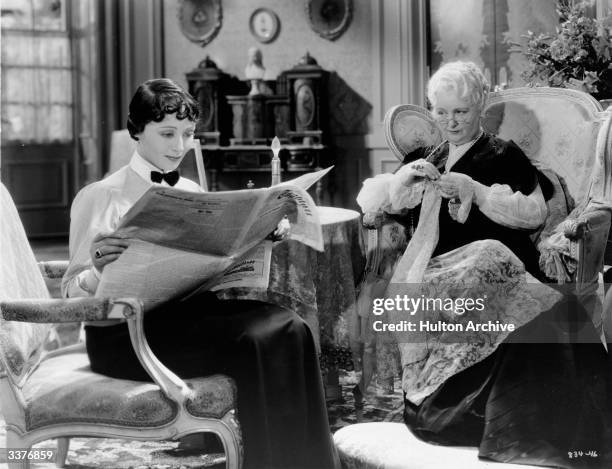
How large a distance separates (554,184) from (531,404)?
0.80 m

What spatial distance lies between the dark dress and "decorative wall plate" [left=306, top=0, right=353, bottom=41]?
198 inches

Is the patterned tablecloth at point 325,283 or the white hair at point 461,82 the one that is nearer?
the white hair at point 461,82

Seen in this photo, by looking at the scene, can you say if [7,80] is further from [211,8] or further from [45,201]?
[211,8]

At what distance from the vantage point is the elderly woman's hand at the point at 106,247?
174 centimetres

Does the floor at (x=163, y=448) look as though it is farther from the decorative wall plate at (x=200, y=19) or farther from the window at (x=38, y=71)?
the window at (x=38, y=71)

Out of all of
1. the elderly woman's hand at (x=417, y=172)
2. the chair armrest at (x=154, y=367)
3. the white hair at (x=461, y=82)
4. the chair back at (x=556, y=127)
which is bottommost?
the chair armrest at (x=154, y=367)

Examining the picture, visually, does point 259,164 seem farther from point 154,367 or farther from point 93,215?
point 154,367

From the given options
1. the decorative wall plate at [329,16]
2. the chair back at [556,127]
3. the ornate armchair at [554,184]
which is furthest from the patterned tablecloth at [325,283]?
the decorative wall plate at [329,16]

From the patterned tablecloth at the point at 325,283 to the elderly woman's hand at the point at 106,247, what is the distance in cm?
117

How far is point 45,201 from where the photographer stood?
8.18 meters

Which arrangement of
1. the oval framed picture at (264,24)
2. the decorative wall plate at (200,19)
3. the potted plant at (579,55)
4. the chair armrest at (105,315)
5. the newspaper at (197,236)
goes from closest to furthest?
1. the newspaper at (197,236)
2. the chair armrest at (105,315)
3. the potted plant at (579,55)
4. the oval framed picture at (264,24)
5. the decorative wall plate at (200,19)

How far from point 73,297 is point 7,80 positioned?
6.96 meters

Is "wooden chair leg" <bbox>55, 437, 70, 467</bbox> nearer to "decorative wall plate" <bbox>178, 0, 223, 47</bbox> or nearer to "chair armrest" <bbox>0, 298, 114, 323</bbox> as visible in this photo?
"chair armrest" <bbox>0, 298, 114, 323</bbox>

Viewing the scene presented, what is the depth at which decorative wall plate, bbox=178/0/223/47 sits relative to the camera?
24.6 feet
